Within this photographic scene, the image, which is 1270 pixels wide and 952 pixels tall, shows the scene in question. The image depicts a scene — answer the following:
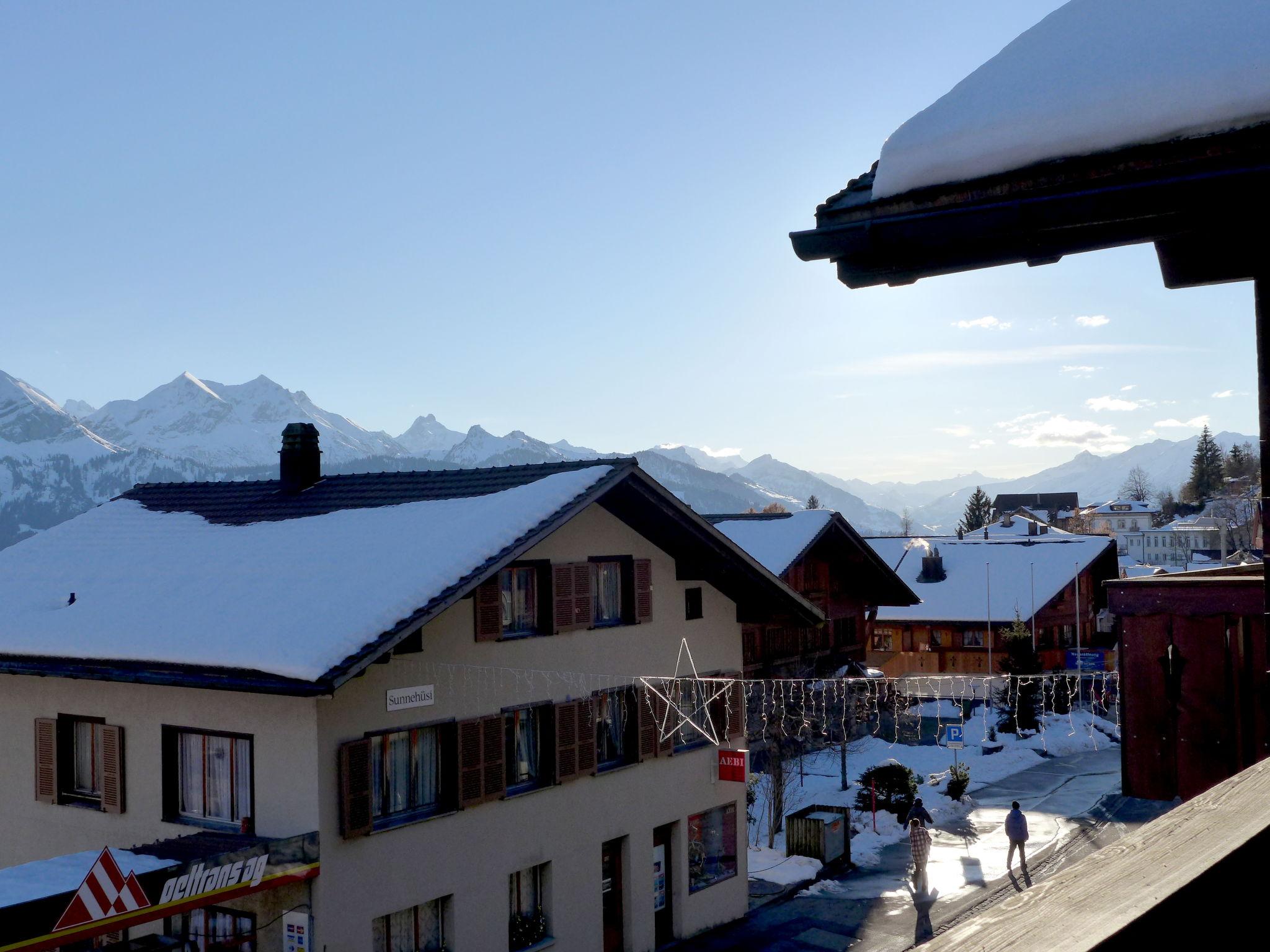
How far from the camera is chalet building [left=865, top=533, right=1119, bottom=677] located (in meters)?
43.9

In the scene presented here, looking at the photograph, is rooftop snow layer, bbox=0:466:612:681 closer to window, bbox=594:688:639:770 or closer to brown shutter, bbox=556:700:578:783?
brown shutter, bbox=556:700:578:783

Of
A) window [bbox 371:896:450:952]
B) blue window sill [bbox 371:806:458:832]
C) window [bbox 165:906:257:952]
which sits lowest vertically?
window [bbox 371:896:450:952]

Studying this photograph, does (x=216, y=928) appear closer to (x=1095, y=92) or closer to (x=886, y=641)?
(x=1095, y=92)

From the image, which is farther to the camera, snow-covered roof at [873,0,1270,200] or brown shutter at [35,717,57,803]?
brown shutter at [35,717,57,803]

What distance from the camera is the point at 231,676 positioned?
41.4 ft

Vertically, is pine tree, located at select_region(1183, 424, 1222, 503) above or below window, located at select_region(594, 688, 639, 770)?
above

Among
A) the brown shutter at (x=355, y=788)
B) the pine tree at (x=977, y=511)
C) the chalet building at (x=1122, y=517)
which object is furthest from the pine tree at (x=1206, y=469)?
the brown shutter at (x=355, y=788)

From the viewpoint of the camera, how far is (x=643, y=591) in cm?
1861

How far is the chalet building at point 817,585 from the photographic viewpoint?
99.5 ft

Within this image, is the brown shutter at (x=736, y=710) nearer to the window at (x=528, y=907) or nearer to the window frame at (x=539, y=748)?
the window frame at (x=539, y=748)

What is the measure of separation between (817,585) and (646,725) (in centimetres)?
1590

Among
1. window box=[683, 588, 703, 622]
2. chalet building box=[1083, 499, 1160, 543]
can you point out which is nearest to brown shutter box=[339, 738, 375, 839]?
window box=[683, 588, 703, 622]

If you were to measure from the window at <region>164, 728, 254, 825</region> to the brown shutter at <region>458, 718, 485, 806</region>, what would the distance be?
2.67 meters

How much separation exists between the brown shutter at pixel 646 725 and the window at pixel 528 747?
1.98 metres
